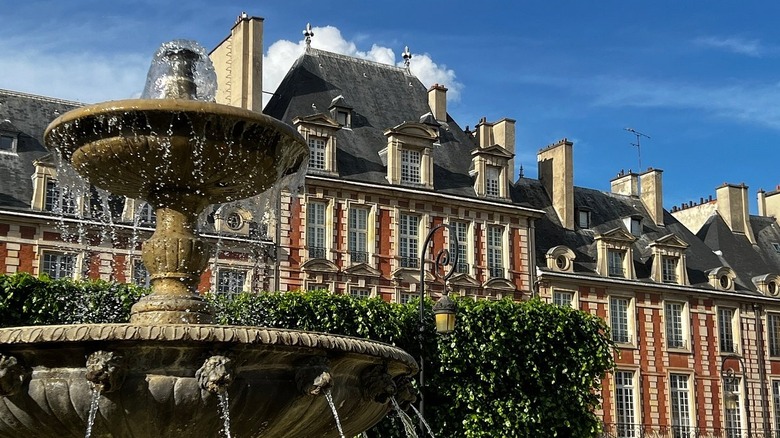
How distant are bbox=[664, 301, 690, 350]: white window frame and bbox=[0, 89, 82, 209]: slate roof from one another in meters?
21.5

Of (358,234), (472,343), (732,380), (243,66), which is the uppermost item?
(243,66)

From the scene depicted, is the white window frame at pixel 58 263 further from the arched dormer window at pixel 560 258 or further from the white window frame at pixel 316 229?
the arched dormer window at pixel 560 258

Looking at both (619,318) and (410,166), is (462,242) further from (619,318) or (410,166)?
(619,318)

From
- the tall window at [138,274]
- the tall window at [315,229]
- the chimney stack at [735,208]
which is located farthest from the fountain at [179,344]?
the chimney stack at [735,208]

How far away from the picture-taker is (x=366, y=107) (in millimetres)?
36844

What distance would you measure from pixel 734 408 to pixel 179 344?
35308 millimetres

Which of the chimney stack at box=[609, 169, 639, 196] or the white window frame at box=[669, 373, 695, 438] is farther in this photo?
the chimney stack at box=[609, 169, 639, 196]

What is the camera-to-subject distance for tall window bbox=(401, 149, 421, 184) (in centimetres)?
3466

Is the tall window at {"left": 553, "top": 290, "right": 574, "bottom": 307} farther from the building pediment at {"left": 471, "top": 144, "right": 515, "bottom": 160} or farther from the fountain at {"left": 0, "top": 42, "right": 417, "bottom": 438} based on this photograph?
the fountain at {"left": 0, "top": 42, "right": 417, "bottom": 438}

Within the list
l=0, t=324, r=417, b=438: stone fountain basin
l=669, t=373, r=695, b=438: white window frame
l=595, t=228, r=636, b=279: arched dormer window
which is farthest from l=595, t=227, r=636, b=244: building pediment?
l=0, t=324, r=417, b=438: stone fountain basin

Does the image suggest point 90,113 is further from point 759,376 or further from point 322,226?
point 759,376

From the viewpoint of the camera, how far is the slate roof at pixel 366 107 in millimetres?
34469

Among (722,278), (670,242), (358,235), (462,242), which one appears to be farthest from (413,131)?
(722,278)

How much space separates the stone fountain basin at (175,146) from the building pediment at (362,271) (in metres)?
22.3
